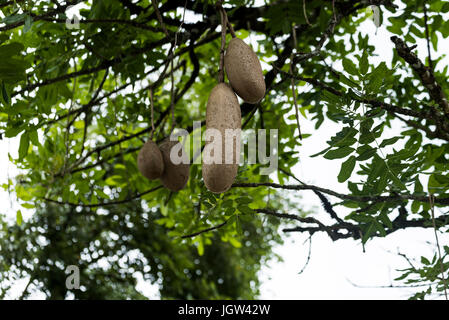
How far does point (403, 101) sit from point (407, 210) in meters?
0.36

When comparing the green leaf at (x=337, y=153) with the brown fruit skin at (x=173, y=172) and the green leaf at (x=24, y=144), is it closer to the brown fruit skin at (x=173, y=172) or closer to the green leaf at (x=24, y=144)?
the brown fruit skin at (x=173, y=172)

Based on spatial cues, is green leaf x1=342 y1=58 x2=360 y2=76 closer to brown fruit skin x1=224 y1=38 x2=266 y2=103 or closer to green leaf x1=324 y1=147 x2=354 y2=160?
green leaf x1=324 y1=147 x2=354 y2=160

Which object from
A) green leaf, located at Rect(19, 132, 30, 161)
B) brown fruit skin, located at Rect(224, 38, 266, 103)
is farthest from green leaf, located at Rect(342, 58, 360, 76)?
green leaf, located at Rect(19, 132, 30, 161)

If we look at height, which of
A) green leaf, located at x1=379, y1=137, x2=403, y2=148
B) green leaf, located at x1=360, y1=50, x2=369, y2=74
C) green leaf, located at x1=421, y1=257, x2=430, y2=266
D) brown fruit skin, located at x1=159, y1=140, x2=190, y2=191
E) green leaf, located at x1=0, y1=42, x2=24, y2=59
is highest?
green leaf, located at x1=0, y1=42, x2=24, y2=59

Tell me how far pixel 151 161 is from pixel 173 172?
0.13 ft

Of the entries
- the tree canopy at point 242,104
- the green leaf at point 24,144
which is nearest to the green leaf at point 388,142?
the tree canopy at point 242,104

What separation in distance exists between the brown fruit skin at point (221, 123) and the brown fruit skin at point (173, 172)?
335 mm

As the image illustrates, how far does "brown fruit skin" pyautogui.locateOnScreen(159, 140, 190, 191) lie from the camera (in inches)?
Result: 29.6

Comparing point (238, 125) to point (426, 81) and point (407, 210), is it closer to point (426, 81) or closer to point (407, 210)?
point (426, 81)

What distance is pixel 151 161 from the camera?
0.75 m

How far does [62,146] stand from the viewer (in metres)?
1.30

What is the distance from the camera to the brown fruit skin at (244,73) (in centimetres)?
43

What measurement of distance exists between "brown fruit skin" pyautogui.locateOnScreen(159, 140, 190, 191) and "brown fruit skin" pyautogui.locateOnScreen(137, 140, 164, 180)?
0.04ft
